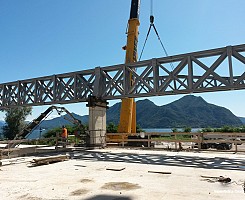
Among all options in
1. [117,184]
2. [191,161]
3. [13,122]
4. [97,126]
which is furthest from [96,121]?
[13,122]

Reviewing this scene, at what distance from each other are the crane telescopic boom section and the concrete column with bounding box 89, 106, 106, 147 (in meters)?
4.81

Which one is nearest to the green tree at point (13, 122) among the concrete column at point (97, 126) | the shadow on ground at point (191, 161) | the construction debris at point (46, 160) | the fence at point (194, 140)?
the fence at point (194, 140)

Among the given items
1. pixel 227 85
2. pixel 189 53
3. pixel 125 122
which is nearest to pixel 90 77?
pixel 125 122

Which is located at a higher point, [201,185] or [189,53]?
[189,53]

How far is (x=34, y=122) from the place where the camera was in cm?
2469

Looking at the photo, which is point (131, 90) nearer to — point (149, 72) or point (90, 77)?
point (149, 72)

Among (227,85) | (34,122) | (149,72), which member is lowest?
(34,122)

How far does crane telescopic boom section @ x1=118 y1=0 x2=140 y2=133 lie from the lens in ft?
83.8

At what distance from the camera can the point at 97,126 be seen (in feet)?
66.7

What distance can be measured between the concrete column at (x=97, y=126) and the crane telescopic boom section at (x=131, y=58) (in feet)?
15.8

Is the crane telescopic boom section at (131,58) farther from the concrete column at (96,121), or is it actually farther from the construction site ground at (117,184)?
the construction site ground at (117,184)

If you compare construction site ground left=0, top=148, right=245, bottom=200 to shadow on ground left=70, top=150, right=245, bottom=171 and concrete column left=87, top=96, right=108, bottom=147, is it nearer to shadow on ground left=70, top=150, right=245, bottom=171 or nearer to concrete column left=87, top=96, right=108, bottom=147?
shadow on ground left=70, top=150, right=245, bottom=171

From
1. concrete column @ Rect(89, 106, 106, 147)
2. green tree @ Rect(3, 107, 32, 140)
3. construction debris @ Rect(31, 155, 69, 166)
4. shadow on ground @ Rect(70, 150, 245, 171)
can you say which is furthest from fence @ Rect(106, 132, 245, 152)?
green tree @ Rect(3, 107, 32, 140)

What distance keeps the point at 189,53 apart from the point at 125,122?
36.5ft
